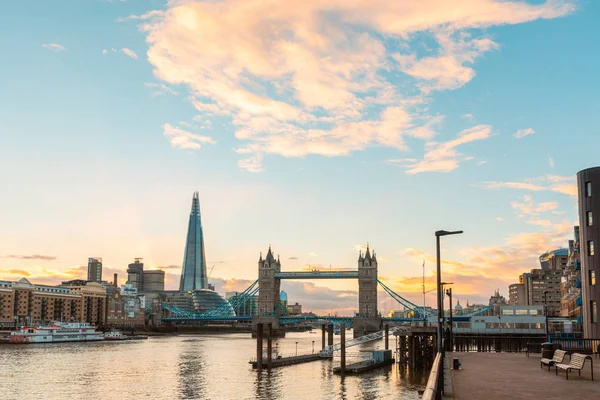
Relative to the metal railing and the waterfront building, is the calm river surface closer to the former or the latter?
the metal railing

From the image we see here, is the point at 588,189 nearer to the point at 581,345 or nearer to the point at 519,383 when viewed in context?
the point at 581,345

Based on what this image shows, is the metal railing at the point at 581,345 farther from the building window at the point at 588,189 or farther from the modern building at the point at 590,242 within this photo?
the building window at the point at 588,189

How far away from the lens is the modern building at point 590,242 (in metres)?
47.8

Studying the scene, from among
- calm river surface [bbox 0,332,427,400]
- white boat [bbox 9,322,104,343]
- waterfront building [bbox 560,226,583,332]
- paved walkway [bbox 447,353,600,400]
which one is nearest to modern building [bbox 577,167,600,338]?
calm river surface [bbox 0,332,427,400]

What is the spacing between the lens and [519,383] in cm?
2389

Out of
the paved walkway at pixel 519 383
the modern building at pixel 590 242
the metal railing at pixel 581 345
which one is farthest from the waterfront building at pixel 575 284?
the paved walkway at pixel 519 383

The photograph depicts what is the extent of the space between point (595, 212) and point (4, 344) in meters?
139

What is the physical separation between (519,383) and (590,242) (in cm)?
2913

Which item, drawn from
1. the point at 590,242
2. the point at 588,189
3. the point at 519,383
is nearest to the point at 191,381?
the point at 590,242

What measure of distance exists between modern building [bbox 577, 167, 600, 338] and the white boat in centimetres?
13492

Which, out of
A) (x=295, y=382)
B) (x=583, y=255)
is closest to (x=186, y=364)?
(x=295, y=382)

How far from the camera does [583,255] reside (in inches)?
1957

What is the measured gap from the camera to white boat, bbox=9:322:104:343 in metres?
151

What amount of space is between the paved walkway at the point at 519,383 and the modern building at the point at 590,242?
17.5m
